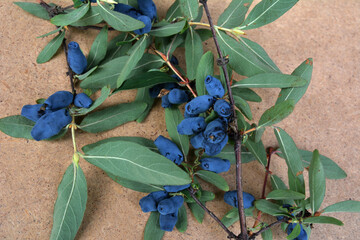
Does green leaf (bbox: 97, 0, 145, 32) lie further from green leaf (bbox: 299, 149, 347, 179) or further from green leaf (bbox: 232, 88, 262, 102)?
green leaf (bbox: 299, 149, 347, 179)

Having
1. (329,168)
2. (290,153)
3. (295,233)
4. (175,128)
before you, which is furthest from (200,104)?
(329,168)

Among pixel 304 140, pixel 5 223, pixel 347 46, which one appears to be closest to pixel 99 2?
pixel 5 223

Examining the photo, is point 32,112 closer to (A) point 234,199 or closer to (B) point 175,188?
(B) point 175,188

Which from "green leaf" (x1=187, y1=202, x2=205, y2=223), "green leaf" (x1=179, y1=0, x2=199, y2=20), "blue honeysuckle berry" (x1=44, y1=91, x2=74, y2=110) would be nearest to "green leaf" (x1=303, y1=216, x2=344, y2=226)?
"green leaf" (x1=187, y1=202, x2=205, y2=223)

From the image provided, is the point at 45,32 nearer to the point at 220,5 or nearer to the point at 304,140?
the point at 220,5

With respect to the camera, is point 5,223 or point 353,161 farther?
point 353,161
